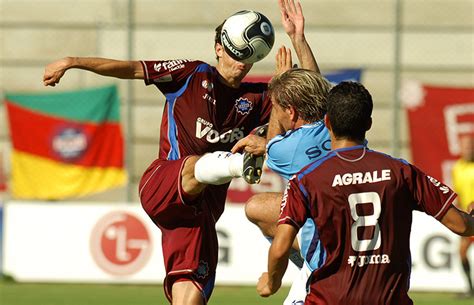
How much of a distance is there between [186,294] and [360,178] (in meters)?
2.50

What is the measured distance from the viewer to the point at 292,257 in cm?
725

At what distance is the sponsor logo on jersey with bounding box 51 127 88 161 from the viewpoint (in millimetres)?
15008

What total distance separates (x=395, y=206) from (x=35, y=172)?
9890 millimetres

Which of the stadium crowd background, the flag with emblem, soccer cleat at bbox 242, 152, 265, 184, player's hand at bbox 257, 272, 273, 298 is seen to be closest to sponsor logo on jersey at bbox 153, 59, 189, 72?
soccer cleat at bbox 242, 152, 265, 184

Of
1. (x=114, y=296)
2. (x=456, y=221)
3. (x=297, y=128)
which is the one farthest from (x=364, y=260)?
(x=114, y=296)

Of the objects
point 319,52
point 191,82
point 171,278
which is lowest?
point 171,278

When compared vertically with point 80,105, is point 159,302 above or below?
below

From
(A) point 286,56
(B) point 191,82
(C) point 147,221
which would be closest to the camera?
(A) point 286,56

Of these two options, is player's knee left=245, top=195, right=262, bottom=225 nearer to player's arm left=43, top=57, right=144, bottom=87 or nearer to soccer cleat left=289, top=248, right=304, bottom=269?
soccer cleat left=289, top=248, right=304, bottom=269

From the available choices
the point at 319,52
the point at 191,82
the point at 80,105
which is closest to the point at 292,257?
the point at 191,82

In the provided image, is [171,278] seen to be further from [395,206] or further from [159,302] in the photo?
[159,302]

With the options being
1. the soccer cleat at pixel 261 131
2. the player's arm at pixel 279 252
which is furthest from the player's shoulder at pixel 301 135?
the player's arm at pixel 279 252

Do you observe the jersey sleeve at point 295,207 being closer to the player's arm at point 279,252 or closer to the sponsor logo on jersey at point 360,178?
the player's arm at point 279,252

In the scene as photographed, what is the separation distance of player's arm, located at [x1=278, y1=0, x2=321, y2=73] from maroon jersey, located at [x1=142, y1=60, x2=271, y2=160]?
55 cm
